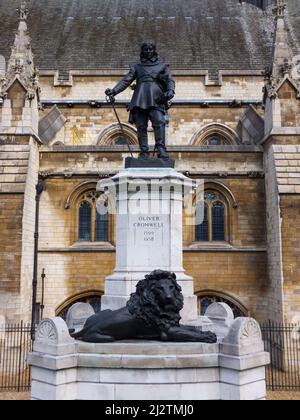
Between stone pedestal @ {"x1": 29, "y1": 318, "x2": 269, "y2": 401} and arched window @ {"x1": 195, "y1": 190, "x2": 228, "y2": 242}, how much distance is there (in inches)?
405

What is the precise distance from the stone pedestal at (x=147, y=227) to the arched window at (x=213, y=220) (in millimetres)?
8432

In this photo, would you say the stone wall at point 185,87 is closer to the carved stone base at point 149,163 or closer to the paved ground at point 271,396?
the carved stone base at point 149,163

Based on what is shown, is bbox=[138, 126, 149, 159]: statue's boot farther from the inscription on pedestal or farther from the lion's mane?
the lion's mane

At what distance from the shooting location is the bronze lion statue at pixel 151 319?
21.1 feet

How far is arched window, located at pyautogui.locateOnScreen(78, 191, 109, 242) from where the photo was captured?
16469mm

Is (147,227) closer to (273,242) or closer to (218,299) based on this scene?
(273,242)

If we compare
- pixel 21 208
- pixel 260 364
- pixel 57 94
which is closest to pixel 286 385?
pixel 260 364

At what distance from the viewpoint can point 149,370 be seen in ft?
19.8

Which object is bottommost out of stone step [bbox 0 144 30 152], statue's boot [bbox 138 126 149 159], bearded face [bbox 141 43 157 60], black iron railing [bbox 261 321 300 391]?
black iron railing [bbox 261 321 300 391]

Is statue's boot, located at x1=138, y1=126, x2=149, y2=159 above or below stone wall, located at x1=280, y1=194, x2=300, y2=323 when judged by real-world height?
above

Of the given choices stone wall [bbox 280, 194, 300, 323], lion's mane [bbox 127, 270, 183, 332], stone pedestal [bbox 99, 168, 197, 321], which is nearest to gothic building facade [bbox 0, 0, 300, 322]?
stone wall [bbox 280, 194, 300, 323]

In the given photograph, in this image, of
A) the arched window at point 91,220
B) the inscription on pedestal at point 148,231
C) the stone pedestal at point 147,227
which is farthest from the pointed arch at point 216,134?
the inscription on pedestal at point 148,231

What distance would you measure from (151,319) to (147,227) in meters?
1.99

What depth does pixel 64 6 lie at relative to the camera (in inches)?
1077
